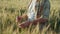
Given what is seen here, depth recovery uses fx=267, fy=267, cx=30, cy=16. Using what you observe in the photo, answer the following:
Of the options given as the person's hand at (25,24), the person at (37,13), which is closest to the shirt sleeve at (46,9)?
the person at (37,13)

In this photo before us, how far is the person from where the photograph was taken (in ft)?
11.5

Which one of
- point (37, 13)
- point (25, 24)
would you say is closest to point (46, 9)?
point (37, 13)

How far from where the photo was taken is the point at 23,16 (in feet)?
12.5

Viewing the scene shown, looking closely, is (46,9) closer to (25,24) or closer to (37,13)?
(37,13)

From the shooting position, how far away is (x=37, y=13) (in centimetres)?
364

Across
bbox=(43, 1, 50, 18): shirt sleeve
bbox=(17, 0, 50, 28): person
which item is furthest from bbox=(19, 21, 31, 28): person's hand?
bbox=(43, 1, 50, 18): shirt sleeve

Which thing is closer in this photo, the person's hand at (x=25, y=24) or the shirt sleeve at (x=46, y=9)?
the person's hand at (x=25, y=24)

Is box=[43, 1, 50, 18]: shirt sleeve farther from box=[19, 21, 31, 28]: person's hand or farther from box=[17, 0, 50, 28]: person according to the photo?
box=[19, 21, 31, 28]: person's hand

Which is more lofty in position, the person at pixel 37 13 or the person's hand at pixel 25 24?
the person at pixel 37 13

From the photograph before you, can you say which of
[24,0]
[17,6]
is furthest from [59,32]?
[24,0]

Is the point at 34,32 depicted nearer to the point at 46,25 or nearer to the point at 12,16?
the point at 46,25

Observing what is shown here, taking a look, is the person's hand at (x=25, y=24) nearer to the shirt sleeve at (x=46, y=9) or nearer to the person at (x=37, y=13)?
the person at (x=37, y=13)

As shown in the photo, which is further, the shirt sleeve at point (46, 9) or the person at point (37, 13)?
the shirt sleeve at point (46, 9)

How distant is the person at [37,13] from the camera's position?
352cm
